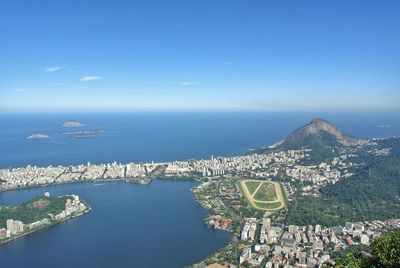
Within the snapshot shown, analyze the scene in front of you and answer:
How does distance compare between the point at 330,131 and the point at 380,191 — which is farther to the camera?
the point at 330,131

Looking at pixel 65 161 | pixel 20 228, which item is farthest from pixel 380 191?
pixel 65 161

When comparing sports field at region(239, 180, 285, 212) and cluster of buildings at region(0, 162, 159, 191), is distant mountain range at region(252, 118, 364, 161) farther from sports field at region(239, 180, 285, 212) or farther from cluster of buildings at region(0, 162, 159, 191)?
cluster of buildings at region(0, 162, 159, 191)

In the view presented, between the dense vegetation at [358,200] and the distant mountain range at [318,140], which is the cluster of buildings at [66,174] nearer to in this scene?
the dense vegetation at [358,200]

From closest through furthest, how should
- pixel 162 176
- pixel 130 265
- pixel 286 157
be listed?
pixel 130 265 → pixel 162 176 → pixel 286 157

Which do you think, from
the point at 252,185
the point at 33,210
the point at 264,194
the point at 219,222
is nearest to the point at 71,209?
the point at 33,210

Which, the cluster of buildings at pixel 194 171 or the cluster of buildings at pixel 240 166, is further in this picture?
Result: the cluster of buildings at pixel 240 166

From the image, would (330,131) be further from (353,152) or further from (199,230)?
(199,230)

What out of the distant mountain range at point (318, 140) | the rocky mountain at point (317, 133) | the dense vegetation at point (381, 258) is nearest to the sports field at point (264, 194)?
the distant mountain range at point (318, 140)

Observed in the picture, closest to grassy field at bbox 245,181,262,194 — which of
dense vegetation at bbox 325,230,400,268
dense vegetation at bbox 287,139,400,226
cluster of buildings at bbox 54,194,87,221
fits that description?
dense vegetation at bbox 287,139,400,226
